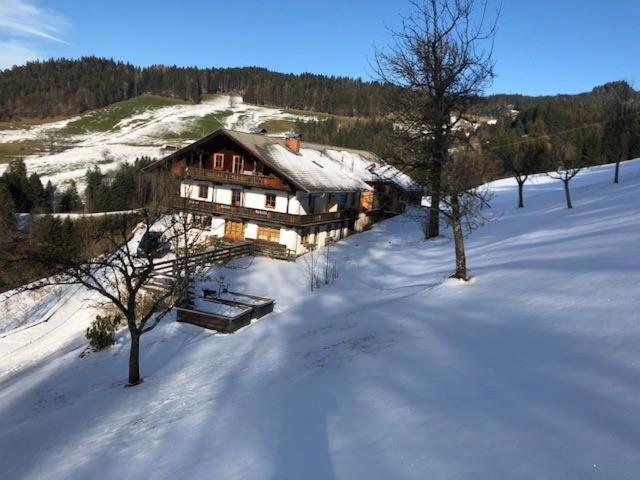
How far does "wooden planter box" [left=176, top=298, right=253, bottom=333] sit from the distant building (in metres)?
13.3

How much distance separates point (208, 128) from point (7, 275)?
10956 cm

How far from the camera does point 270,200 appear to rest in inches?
1388

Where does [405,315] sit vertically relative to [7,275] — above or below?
above

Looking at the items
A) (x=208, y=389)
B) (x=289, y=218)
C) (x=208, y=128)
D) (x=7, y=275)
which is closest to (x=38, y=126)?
(x=208, y=128)

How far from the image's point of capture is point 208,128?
140750mm

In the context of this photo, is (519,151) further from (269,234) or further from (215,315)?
(215,315)

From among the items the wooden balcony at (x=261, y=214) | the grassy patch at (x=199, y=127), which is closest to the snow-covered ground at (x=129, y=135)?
the grassy patch at (x=199, y=127)

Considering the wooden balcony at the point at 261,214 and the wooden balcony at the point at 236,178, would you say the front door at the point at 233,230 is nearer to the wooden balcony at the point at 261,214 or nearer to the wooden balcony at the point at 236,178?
the wooden balcony at the point at 261,214

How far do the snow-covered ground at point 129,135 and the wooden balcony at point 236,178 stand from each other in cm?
2742

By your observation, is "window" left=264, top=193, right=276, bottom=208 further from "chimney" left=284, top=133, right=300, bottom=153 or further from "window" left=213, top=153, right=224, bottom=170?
"chimney" left=284, top=133, right=300, bottom=153

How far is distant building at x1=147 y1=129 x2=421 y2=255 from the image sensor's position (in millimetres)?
33812

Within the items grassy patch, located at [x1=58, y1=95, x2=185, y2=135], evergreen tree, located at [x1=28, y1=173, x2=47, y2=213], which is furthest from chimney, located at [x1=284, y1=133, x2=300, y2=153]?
grassy patch, located at [x1=58, y1=95, x2=185, y2=135]

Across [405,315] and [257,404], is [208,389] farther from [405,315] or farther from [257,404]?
[405,315]

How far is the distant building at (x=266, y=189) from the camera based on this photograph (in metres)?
33.8
